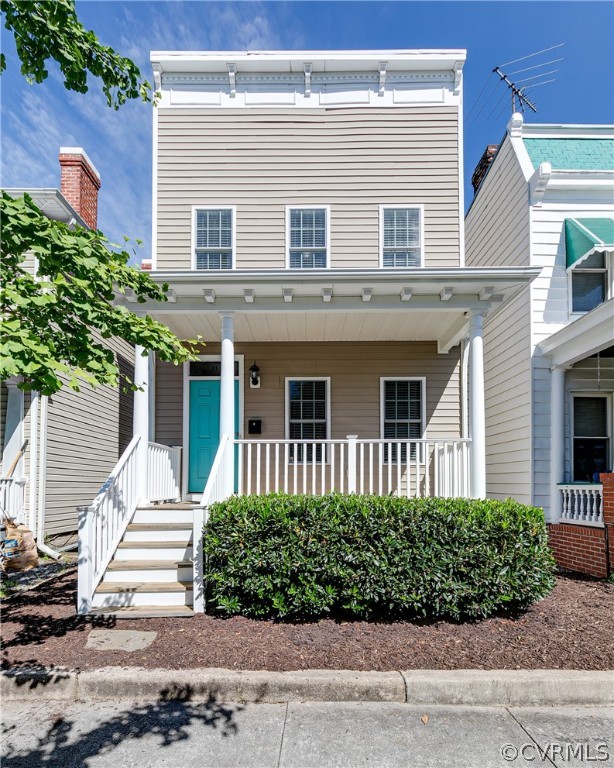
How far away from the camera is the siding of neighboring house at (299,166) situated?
873cm

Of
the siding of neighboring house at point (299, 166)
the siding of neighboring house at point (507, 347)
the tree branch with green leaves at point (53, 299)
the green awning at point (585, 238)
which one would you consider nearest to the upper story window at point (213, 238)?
the siding of neighboring house at point (299, 166)

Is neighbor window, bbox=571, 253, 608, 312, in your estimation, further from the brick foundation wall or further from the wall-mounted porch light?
the wall-mounted porch light

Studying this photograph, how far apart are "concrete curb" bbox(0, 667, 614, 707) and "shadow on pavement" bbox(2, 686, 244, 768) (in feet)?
0.28

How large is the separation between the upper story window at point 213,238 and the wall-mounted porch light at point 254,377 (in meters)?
1.70

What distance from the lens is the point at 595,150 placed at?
29.6 feet

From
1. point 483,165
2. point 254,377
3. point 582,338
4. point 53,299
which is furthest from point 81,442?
point 483,165

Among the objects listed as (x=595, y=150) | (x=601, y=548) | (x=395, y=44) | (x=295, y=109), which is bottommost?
(x=601, y=548)

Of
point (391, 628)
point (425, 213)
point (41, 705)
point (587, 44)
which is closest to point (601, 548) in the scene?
point (391, 628)

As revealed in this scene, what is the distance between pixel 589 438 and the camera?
324 inches

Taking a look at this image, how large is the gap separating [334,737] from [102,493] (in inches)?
133

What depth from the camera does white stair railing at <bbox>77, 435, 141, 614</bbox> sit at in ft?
17.0

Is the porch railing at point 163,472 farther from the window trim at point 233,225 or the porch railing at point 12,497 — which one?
the window trim at point 233,225

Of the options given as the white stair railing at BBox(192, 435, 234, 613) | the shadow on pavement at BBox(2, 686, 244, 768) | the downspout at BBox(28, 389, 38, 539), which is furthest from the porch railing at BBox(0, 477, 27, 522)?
the shadow on pavement at BBox(2, 686, 244, 768)

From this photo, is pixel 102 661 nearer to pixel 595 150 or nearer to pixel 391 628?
pixel 391 628
